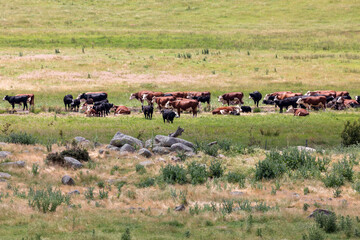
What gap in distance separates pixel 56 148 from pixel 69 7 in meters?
106

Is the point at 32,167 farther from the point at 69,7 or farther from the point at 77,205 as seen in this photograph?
the point at 69,7

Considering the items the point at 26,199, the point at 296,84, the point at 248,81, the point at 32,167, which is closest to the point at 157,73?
the point at 248,81

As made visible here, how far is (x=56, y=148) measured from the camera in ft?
79.1

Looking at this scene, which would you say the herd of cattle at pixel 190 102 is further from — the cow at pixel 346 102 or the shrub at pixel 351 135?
the shrub at pixel 351 135

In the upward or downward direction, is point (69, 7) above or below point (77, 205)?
above

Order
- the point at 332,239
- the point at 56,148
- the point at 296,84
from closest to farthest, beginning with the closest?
the point at 332,239, the point at 56,148, the point at 296,84

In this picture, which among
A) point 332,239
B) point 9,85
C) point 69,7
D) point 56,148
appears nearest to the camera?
point 332,239

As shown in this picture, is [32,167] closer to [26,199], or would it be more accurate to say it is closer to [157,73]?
[26,199]

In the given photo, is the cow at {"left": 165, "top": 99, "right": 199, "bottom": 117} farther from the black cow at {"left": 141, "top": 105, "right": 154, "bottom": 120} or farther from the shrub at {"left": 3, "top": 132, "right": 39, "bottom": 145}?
the shrub at {"left": 3, "top": 132, "right": 39, "bottom": 145}

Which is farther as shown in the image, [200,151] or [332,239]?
[200,151]

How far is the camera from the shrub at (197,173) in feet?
64.2

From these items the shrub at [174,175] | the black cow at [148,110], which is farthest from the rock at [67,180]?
the black cow at [148,110]

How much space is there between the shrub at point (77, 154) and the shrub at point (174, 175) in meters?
4.35

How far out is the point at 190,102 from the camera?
118 ft
